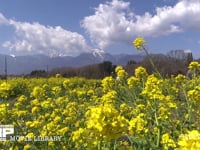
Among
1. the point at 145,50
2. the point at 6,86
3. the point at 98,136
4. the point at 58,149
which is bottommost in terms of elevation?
the point at 58,149

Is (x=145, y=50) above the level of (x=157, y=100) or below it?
above

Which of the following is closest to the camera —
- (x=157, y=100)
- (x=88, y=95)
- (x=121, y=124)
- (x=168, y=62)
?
(x=121, y=124)

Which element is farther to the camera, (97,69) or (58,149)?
(97,69)

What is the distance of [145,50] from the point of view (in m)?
5.28

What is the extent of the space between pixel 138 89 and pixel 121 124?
13.6ft

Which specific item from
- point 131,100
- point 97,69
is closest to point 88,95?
point 131,100

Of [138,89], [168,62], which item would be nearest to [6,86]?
[138,89]

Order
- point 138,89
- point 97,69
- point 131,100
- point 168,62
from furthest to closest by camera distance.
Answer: point 97,69
point 168,62
point 138,89
point 131,100

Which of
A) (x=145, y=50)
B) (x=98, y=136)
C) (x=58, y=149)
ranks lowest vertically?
(x=58, y=149)

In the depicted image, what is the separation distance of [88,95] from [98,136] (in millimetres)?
7126

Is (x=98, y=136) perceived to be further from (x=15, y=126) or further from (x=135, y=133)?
(x=15, y=126)

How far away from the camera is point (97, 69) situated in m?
26.8

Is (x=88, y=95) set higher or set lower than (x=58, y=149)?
higher

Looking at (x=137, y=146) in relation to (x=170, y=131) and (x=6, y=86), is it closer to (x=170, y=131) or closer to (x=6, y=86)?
(x=170, y=131)
